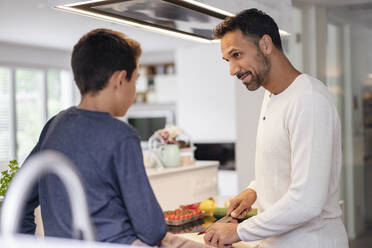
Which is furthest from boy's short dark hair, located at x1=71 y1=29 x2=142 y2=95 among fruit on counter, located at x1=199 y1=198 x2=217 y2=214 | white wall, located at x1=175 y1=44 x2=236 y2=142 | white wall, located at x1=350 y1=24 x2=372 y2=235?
white wall, located at x1=175 y1=44 x2=236 y2=142

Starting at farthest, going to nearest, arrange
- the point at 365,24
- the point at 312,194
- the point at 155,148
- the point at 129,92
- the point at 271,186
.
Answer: the point at 365,24, the point at 155,148, the point at 271,186, the point at 312,194, the point at 129,92

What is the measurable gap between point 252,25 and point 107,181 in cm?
83

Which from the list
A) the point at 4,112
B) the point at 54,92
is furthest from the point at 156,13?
the point at 54,92

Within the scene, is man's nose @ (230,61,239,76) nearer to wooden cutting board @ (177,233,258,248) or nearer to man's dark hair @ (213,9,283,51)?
man's dark hair @ (213,9,283,51)

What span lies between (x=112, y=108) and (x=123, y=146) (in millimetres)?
134

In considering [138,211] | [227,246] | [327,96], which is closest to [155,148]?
[227,246]

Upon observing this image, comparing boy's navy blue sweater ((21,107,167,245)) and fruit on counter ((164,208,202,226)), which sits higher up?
boy's navy blue sweater ((21,107,167,245))

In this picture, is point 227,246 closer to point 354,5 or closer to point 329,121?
point 329,121

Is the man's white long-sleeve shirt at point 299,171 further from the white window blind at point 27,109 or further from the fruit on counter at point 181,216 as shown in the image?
the white window blind at point 27,109

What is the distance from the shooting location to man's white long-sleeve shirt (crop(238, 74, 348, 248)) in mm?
1476

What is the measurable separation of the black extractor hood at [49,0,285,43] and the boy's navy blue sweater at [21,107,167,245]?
19.7 inches

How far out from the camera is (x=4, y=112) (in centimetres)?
774

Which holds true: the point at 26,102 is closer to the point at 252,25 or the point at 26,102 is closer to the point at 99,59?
the point at 252,25

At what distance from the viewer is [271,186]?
165cm
